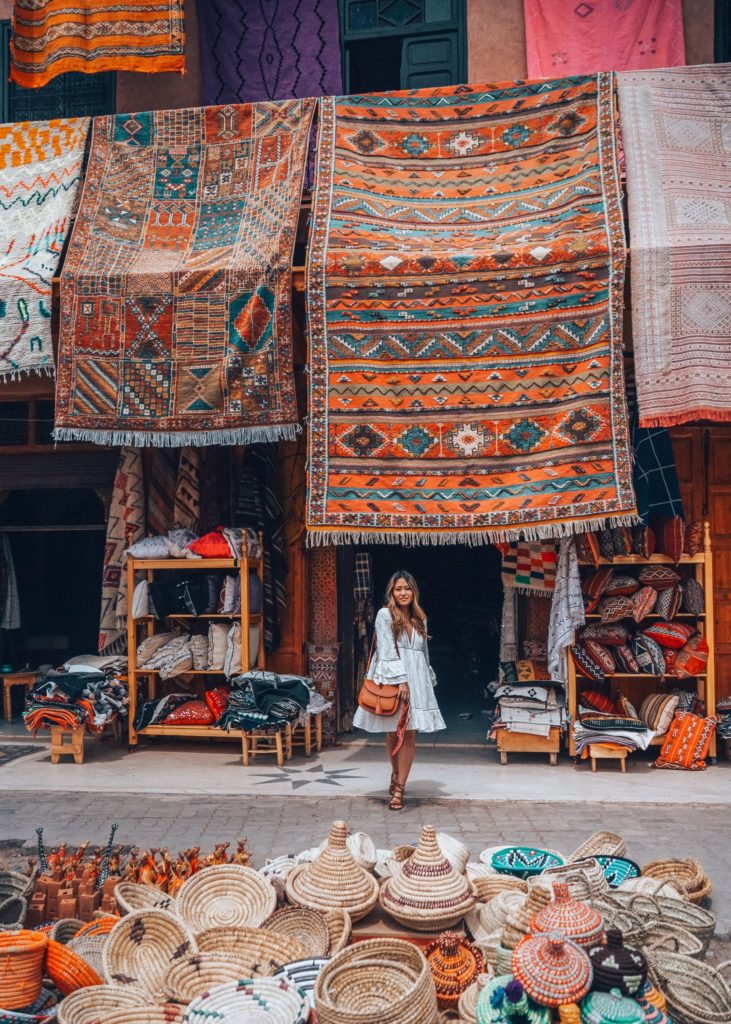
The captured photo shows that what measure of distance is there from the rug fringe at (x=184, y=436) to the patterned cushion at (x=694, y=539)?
10.8 ft

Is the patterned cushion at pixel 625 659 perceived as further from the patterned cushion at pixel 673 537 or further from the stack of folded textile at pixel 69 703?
the stack of folded textile at pixel 69 703

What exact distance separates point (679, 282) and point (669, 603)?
101 inches

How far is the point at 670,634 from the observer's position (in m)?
7.72

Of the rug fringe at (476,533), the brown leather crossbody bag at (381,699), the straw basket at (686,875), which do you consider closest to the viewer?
the straw basket at (686,875)

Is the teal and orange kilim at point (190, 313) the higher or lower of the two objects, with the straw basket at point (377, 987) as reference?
higher

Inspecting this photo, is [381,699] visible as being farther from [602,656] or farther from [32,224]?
[32,224]

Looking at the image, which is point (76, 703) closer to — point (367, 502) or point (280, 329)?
point (367, 502)

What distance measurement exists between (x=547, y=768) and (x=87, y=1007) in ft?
16.8

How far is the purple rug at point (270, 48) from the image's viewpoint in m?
8.76

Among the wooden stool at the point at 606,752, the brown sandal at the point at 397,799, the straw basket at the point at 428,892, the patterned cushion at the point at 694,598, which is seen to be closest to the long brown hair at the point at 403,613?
the brown sandal at the point at 397,799

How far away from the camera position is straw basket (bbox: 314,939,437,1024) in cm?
303

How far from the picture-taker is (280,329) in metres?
7.36

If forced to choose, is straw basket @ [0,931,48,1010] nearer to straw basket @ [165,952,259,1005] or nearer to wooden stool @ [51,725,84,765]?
straw basket @ [165,952,259,1005]

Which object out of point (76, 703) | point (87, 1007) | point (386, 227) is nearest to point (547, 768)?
point (76, 703)
